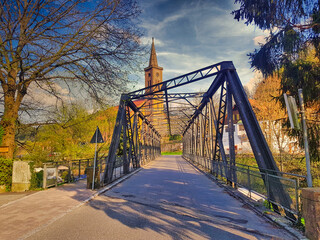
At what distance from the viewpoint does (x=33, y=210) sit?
666 cm

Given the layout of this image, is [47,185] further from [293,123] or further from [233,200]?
[293,123]

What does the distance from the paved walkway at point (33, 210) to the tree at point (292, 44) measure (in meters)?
9.75

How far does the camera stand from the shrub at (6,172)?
952 centimetres

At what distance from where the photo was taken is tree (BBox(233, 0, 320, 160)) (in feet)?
30.8

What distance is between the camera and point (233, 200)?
8.02 meters

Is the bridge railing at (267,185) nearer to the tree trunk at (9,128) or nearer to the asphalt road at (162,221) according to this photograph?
the asphalt road at (162,221)

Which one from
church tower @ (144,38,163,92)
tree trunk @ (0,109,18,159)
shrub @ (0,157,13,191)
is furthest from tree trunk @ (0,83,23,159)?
church tower @ (144,38,163,92)

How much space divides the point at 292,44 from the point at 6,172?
1275 cm

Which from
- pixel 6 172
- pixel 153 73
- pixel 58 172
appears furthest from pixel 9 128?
pixel 153 73

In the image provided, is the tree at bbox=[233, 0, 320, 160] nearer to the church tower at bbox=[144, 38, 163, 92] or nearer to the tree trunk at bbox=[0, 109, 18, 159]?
the tree trunk at bbox=[0, 109, 18, 159]

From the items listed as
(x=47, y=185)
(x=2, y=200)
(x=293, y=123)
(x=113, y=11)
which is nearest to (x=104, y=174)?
(x=47, y=185)

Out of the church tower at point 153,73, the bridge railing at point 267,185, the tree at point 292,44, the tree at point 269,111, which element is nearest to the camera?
the bridge railing at point 267,185

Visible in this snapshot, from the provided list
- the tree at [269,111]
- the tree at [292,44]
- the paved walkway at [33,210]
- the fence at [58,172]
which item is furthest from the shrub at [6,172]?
the tree at [269,111]

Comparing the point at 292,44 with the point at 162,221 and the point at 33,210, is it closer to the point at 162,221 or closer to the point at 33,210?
the point at 162,221
